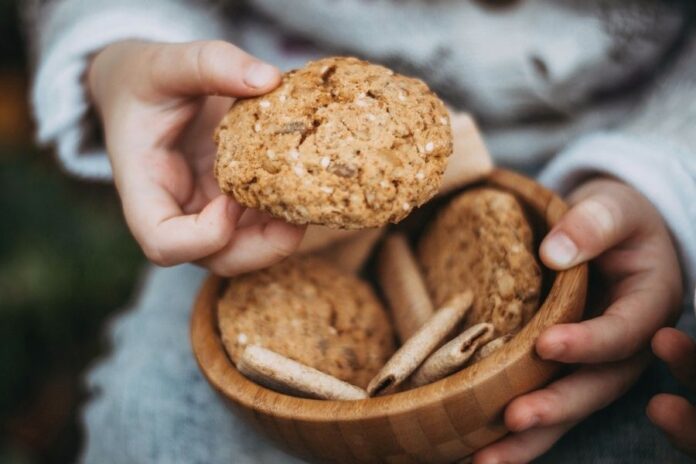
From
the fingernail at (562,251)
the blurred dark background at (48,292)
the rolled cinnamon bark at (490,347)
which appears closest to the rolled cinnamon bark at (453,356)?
the rolled cinnamon bark at (490,347)

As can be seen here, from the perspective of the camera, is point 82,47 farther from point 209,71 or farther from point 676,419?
point 676,419

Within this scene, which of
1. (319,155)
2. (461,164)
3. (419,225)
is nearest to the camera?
(319,155)

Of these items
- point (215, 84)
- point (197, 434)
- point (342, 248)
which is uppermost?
point (215, 84)

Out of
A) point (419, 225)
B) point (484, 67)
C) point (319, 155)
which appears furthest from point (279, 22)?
point (319, 155)

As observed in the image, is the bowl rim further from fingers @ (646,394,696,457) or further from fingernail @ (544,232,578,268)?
fingers @ (646,394,696,457)

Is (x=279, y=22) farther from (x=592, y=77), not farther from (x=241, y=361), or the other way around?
(x=241, y=361)

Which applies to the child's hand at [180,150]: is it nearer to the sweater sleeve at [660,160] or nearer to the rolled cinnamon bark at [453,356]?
the rolled cinnamon bark at [453,356]
